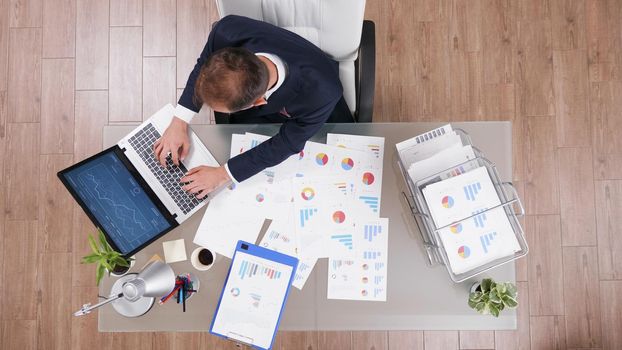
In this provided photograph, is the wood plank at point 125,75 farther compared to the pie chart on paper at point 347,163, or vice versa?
the wood plank at point 125,75

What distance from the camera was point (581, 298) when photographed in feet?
6.98

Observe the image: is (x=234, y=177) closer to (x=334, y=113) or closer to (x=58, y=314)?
(x=334, y=113)

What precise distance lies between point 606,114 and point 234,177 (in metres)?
1.81

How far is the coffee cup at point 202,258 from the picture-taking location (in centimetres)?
140

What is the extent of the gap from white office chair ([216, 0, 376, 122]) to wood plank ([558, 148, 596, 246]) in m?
1.22

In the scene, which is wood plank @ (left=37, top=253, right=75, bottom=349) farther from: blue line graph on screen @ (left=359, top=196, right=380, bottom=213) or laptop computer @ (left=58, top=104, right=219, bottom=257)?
blue line graph on screen @ (left=359, top=196, right=380, bottom=213)

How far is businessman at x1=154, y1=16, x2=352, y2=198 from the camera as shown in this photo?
1092 mm

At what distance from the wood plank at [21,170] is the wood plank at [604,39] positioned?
265 centimetres

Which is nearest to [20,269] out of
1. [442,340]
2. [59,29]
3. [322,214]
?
[59,29]

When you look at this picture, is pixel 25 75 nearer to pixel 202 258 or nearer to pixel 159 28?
pixel 159 28

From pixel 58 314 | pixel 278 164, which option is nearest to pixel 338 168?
pixel 278 164

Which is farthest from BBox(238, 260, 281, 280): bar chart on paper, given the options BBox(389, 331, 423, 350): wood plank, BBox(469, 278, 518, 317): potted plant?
BBox(389, 331, 423, 350): wood plank

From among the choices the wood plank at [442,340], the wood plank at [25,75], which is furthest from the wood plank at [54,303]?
the wood plank at [442,340]

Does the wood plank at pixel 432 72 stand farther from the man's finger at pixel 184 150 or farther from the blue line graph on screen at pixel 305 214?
the man's finger at pixel 184 150
